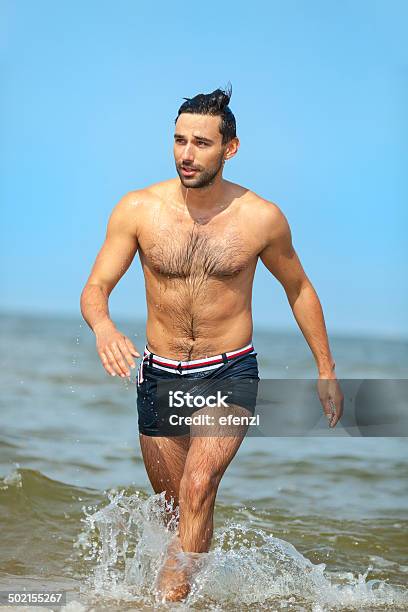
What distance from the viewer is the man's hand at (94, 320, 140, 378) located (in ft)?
14.7

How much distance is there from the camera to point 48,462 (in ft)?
31.2

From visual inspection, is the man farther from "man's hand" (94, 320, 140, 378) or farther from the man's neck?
"man's hand" (94, 320, 140, 378)

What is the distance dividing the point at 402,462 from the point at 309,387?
12.9 feet

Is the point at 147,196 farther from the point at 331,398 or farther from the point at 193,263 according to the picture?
the point at 331,398

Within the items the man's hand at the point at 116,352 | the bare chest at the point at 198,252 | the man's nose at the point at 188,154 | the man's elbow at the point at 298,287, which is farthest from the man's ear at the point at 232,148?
the man's hand at the point at 116,352

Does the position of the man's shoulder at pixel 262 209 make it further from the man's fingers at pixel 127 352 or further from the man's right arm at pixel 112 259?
the man's fingers at pixel 127 352

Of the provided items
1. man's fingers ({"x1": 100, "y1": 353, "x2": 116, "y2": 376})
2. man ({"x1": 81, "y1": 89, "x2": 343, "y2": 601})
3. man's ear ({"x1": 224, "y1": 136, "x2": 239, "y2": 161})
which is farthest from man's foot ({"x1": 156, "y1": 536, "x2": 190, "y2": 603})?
man's ear ({"x1": 224, "y1": 136, "x2": 239, "y2": 161})

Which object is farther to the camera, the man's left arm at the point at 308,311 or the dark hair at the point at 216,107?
the man's left arm at the point at 308,311

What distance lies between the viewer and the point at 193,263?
5.26m

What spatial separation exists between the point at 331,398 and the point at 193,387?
899 mm

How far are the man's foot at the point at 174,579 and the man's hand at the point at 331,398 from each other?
125 cm

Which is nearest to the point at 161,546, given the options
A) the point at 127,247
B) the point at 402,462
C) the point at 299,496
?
the point at 127,247

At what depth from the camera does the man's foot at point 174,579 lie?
5.00 meters

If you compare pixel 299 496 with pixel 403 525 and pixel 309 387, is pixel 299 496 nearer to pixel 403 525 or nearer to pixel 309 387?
pixel 403 525
